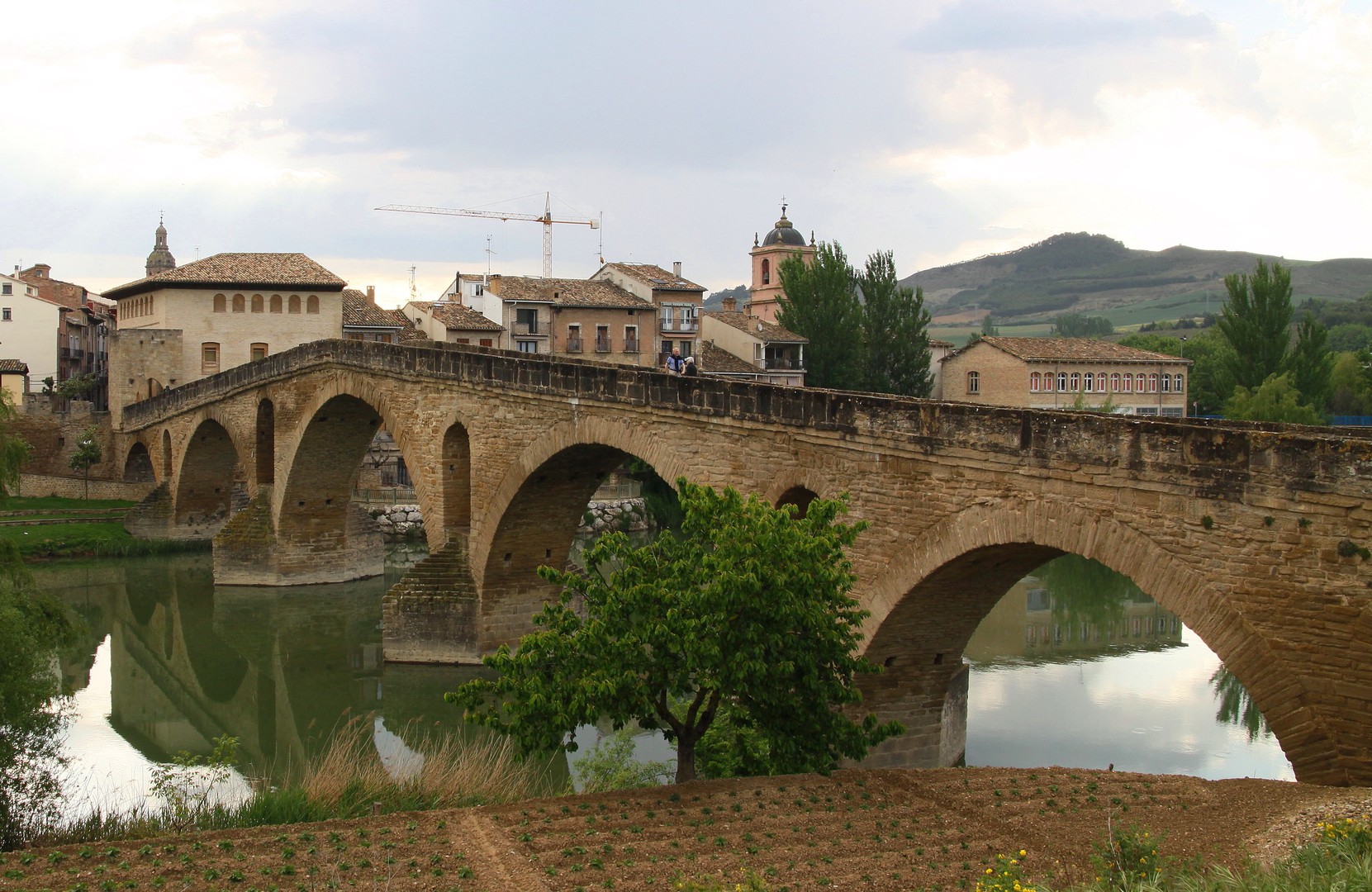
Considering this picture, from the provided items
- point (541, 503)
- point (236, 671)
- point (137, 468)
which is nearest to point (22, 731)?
point (541, 503)

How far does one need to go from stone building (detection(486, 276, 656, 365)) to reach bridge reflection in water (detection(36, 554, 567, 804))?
16652mm

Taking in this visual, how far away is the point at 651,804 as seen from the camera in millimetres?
12125

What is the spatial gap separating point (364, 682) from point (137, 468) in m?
25.3

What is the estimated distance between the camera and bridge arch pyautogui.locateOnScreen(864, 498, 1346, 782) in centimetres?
1030

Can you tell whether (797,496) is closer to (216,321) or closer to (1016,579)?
(1016,579)

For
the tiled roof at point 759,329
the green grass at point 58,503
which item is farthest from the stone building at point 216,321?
the tiled roof at point 759,329

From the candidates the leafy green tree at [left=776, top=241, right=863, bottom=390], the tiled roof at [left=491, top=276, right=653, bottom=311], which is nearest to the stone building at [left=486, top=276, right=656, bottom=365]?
the tiled roof at [left=491, top=276, right=653, bottom=311]

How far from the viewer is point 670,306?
51.8 metres

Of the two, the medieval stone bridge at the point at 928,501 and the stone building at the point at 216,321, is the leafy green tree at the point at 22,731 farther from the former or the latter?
the stone building at the point at 216,321

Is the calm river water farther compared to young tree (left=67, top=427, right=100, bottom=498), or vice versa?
young tree (left=67, top=427, right=100, bottom=498)

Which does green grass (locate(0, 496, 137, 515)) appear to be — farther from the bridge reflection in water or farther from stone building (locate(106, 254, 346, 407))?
the bridge reflection in water

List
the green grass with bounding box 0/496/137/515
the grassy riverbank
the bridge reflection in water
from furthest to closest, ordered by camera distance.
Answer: the green grass with bounding box 0/496/137/515 < the grassy riverbank < the bridge reflection in water

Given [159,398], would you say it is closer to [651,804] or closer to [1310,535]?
[651,804]

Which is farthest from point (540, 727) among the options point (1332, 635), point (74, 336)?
point (74, 336)
